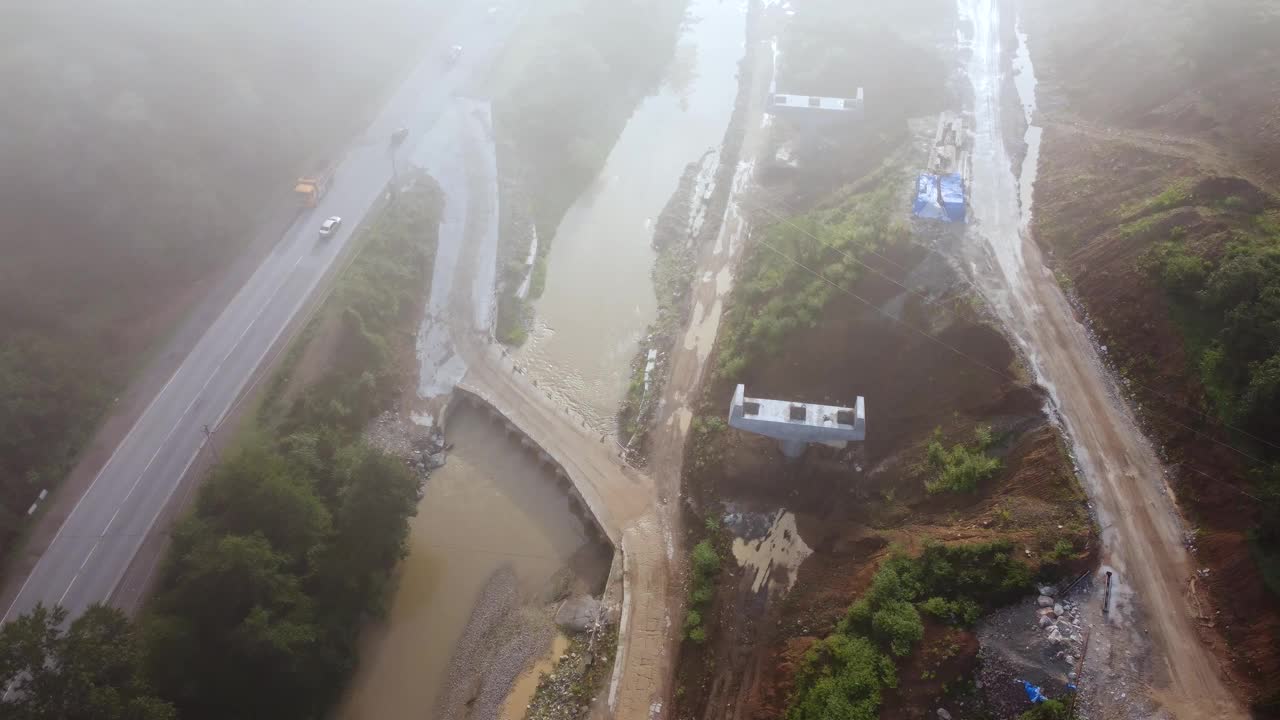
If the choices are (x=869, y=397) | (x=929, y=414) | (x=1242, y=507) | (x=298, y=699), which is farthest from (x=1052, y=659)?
(x=298, y=699)

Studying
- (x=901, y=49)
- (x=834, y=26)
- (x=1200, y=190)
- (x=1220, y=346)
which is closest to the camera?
(x=1220, y=346)

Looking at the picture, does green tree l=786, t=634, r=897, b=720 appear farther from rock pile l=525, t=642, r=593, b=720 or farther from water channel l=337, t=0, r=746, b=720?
Result: water channel l=337, t=0, r=746, b=720

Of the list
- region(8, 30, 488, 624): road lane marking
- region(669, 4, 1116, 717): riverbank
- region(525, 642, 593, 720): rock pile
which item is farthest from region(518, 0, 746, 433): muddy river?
region(8, 30, 488, 624): road lane marking

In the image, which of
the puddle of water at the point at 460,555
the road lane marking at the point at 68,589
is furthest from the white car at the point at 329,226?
the road lane marking at the point at 68,589

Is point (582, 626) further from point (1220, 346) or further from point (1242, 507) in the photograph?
point (1220, 346)

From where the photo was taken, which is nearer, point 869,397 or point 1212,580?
point 1212,580

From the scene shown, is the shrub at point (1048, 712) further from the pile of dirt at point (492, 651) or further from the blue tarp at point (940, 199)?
the blue tarp at point (940, 199)

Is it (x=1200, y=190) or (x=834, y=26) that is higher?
(x=834, y=26)
